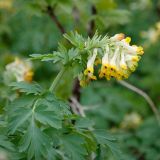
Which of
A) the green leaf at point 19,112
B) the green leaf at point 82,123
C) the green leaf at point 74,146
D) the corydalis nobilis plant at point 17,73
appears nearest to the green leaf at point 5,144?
the green leaf at point 19,112

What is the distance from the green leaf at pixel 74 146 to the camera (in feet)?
5.38

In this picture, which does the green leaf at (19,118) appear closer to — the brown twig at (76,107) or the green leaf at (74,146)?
the green leaf at (74,146)

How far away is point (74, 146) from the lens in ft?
5.42

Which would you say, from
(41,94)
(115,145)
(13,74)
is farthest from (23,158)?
(13,74)

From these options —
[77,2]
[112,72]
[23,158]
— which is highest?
[77,2]

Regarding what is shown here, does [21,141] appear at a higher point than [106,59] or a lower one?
lower

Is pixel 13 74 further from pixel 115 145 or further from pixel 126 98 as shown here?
pixel 126 98

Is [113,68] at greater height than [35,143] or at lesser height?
greater

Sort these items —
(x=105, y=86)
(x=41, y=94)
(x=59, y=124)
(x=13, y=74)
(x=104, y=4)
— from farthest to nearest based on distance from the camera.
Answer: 1. (x=105, y=86)
2. (x=104, y=4)
3. (x=13, y=74)
4. (x=41, y=94)
5. (x=59, y=124)

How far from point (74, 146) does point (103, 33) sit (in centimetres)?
265

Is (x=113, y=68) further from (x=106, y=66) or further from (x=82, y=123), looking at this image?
(x=82, y=123)

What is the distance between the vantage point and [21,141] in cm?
159

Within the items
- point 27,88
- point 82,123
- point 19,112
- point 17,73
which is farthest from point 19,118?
point 17,73

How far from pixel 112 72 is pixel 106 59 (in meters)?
0.05
